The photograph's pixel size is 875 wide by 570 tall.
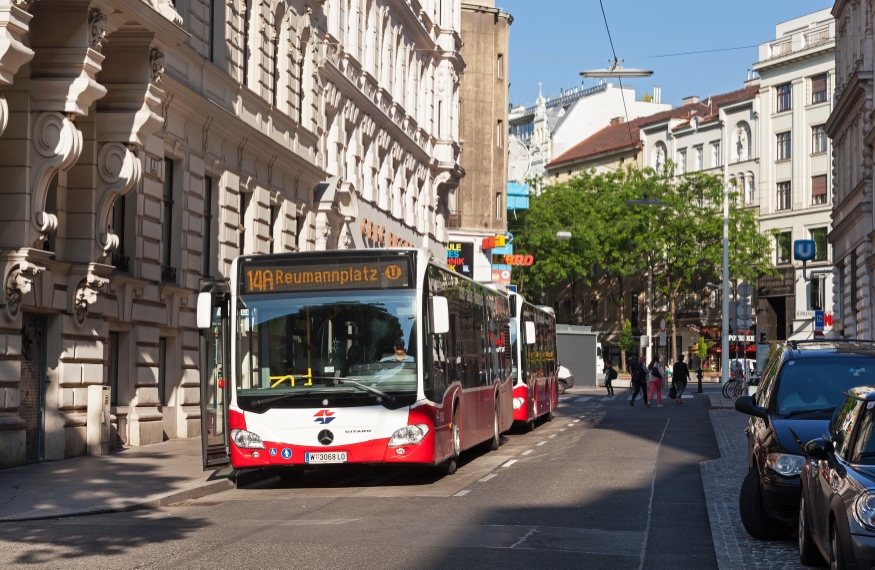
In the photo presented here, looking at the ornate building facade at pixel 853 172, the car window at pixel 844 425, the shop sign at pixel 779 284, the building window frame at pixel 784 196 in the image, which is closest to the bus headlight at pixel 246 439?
A: the car window at pixel 844 425

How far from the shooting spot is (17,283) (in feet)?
59.6

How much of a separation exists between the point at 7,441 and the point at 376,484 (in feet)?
16.8

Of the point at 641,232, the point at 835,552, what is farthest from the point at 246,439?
the point at 641,232

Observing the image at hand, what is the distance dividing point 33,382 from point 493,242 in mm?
43580

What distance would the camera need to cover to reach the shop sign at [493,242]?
201ft

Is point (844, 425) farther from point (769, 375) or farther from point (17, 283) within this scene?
point (17, 283)

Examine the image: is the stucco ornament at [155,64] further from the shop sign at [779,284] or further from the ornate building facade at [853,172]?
the shop sign at [779,284]

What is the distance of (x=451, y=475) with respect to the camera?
60.8ft

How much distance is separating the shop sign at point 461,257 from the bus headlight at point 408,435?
39566 millimetres

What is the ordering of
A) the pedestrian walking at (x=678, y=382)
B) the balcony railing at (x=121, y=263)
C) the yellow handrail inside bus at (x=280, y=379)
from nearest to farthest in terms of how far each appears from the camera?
Answer: the yellow handrail inside bus at (x=280, y=379), the balcony railing at (x=121, y=263), the pedestrian walking at (x=678, y=382)

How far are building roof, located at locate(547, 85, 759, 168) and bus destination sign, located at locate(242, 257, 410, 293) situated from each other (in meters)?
70.3

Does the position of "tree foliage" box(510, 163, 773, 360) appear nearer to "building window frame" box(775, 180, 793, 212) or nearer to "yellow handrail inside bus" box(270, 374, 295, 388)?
"building window frame" box(775, 180, 793, 212)

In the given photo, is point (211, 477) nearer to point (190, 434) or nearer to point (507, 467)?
point (507, 467)

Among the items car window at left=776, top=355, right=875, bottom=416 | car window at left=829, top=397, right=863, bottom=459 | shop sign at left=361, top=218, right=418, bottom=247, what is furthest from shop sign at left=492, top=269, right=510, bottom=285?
car window at left=829, top=397, right=863, bottom=459
